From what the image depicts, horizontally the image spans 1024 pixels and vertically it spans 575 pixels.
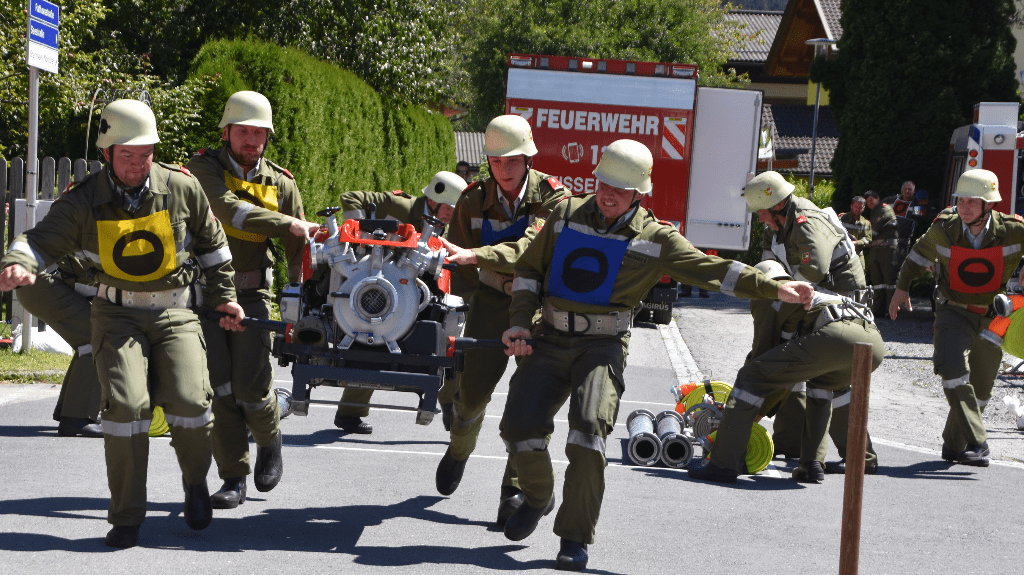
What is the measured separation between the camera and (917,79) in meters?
24.2

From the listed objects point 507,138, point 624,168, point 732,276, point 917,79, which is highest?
point 917,79

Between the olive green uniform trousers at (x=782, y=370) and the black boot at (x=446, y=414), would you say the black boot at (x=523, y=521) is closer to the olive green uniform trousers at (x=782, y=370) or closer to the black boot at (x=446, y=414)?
the black boot at (x=446, y=414)

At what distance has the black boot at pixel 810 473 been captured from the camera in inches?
319

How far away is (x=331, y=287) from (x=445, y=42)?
73.0 ft

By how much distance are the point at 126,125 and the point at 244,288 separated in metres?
1.53

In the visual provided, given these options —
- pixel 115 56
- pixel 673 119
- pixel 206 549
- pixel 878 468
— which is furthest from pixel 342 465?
pixel 115 56

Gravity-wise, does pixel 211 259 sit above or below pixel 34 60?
below

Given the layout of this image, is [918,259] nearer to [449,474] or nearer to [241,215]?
[449,474]

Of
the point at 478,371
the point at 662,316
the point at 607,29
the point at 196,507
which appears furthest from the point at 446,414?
the point at 607,29

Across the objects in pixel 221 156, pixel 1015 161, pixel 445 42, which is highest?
pixel 445 42

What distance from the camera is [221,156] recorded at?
6.54 m

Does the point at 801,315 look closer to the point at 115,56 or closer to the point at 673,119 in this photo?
the point at 673,119

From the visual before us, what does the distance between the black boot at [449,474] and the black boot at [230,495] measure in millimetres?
1164

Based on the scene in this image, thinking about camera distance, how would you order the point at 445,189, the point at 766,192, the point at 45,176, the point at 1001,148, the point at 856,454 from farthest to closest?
the point at 1001,148 → the point at 45,176 → the point at 445,189 → the point at 766,192 → the point at 856,454
